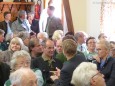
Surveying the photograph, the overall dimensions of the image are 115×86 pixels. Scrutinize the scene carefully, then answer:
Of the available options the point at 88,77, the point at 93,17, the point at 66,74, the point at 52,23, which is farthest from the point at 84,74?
the point at 52,23

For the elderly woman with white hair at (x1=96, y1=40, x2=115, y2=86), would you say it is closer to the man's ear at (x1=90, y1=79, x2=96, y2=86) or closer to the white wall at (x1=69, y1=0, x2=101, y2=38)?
the man's ear at (x1=90, y1=79, x2=96, y2=86)

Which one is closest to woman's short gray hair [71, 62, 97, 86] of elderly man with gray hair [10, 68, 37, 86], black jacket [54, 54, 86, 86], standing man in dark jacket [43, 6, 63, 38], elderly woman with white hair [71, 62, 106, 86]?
elderly woman with white hair [71, 62, 106, 86]

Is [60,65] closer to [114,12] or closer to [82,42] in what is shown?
[82,42]

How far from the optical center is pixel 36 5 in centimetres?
909

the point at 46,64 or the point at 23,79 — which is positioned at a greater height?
the point at 23,79

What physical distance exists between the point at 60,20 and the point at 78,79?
15.7ft

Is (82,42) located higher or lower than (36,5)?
lower

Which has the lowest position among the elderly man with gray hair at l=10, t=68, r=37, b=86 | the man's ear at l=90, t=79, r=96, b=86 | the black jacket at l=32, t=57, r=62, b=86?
the black jacket at l=32, t=57, r=62, b=86

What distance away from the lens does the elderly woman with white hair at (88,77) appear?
2.43 meters

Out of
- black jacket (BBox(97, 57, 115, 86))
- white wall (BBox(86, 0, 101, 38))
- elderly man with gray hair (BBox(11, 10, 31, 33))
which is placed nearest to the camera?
black jacket (BBox(97, 57, 115, 86))

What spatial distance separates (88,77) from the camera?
2.49 m

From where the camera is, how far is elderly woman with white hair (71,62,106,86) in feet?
7.98

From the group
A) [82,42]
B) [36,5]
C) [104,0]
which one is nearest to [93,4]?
[104,0]

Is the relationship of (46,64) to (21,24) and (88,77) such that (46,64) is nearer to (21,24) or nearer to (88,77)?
(88,77)
